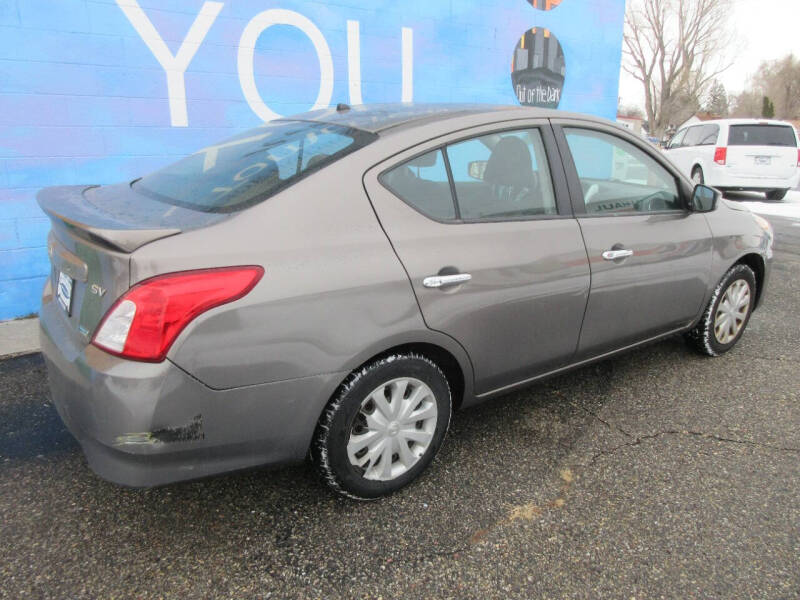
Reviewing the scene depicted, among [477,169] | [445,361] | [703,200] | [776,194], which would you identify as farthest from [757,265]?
[776,194]

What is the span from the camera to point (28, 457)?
2.67 meters

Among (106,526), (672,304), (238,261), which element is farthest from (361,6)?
(106,526)

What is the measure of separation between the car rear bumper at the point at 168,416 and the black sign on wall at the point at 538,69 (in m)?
6.09

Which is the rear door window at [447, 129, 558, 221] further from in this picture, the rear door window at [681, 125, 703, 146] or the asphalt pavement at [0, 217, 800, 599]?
the rear door window at [681, 125, 703, 146]

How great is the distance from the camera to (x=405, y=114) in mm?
2609

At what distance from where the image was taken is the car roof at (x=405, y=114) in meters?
2.47

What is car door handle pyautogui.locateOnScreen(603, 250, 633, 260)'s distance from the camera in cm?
281

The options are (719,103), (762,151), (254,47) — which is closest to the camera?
(254,47)

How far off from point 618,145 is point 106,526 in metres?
3.01

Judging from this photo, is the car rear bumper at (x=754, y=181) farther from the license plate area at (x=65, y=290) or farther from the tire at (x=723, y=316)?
the license plate area at (x=65, y=290)

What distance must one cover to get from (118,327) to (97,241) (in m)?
0.32

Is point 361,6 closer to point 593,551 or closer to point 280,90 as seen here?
point 280,90

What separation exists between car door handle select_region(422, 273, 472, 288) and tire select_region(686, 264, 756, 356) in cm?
206

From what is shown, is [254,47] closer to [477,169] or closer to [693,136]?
[477,169]
